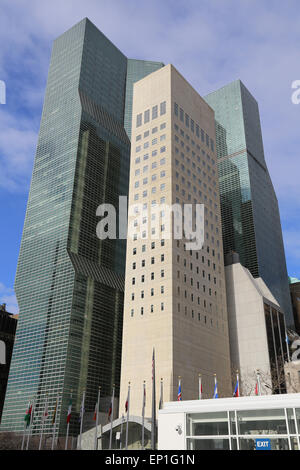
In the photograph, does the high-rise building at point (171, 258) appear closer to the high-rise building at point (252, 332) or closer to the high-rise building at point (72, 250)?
the high-rise building at point (252, 332)

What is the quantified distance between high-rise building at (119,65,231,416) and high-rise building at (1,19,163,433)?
32.1 meters

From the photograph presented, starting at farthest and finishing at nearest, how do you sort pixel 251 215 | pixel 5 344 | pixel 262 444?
pixel 251 215 → pixel 5 344 → pixel 262 444

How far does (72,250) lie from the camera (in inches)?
5728

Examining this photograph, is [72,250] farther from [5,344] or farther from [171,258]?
[5,344]

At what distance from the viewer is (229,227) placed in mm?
177625

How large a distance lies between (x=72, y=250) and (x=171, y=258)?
5165 centimetres

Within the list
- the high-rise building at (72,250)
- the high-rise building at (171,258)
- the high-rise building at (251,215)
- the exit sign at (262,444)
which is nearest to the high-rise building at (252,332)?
the high-rise building at (171,258)

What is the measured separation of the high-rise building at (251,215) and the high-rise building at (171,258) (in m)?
41.7

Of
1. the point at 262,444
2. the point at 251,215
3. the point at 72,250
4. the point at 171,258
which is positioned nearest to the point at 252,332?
the point at 171,258

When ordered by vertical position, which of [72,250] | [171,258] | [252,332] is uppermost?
[72,250]

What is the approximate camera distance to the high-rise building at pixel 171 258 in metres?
97.6

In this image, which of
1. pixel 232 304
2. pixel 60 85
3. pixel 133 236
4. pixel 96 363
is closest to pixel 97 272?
pixel 96 363

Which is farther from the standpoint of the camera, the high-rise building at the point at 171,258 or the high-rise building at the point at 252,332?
the high-rise building at the point at 252,332

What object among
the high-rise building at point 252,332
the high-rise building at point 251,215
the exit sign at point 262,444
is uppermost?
the high-rise building at point 251,215
